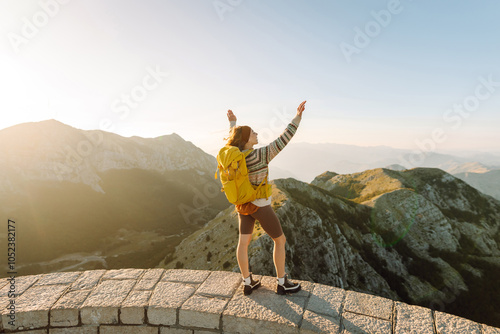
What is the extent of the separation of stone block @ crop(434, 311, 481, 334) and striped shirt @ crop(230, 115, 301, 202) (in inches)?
135

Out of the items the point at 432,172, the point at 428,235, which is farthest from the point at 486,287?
the point at 432,172

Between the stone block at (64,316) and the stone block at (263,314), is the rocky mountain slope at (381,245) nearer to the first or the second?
the stone block at (263,314)

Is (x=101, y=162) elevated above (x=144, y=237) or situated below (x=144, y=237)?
above

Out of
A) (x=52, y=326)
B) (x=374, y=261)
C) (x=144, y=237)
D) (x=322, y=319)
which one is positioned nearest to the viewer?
(x=322, y=319)

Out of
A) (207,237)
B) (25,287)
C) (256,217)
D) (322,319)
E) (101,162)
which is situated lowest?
(207,237)

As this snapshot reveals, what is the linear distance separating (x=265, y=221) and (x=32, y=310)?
A: 14.3 feet

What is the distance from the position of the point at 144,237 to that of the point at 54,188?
30500mm

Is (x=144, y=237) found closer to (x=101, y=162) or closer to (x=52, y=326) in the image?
(x=101, y=162)

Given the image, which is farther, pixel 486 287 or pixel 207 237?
pixel 486 287

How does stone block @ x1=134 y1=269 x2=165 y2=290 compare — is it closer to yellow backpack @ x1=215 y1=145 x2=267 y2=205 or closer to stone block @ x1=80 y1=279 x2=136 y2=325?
stone block @ x1=80 y1=279 x2=136 y2=325

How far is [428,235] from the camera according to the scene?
43.9m

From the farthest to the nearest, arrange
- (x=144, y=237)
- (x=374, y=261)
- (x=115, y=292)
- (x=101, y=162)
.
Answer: (x=101, y=162)
(x=144, y=237)
(x=374, y=261)
(x=115, y=292)

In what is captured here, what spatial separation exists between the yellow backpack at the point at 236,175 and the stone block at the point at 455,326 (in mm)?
3333

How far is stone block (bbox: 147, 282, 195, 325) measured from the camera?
4105 millimetres
